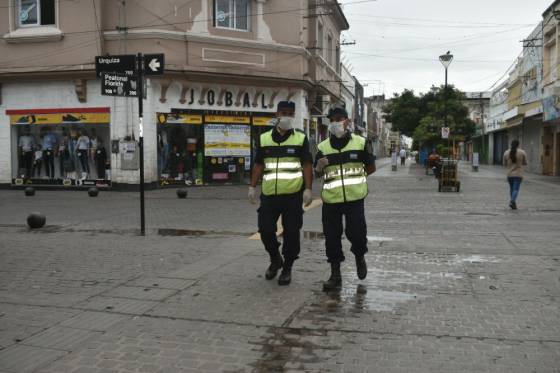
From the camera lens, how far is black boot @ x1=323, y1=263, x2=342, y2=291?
593 centimetres

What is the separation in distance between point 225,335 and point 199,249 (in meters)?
3.96

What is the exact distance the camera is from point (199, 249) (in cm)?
842

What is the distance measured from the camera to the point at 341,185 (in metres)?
6.00

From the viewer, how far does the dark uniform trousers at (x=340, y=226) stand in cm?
603

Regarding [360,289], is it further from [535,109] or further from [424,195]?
[535,109]

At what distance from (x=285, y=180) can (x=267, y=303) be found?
1317 millimetres

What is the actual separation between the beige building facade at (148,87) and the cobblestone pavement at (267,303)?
1039cm

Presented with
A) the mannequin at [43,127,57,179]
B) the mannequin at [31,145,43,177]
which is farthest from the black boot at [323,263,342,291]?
the mannequin at [31,145,43,177]

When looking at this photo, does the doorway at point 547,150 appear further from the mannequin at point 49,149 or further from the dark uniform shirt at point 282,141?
the dark uniform shirt at point 282,141

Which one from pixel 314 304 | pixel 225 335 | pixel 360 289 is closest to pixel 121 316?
pixel 225 335

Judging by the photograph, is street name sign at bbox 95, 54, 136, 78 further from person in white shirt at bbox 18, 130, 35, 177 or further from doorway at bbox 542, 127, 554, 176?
doorway at bbox 542, 127, 554, 176

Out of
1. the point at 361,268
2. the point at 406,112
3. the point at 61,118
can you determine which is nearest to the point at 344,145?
the point at 361,268

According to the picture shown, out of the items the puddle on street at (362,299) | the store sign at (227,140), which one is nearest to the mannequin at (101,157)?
the store sign at (227,140)

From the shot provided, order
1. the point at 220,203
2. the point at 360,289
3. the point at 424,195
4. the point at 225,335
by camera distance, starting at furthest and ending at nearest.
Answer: the point at 424,195, the point at 220,203, the point at 360,289, the point at 225,335
